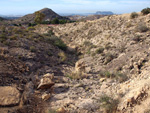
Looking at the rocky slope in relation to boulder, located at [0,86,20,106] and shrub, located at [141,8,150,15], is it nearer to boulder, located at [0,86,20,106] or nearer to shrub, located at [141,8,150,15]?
shrub, located at [141,8,150,15]

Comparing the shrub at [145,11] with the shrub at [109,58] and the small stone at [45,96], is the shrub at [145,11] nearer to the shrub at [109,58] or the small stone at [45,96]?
the shrub at [109,58]

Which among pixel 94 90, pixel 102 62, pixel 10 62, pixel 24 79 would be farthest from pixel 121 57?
pixel 10 62

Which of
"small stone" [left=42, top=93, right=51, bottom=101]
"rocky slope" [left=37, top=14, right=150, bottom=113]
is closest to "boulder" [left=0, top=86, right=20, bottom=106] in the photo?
"small stone" [left=42, top=93, right=51, bottom=101]

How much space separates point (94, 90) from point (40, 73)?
340 centimetres

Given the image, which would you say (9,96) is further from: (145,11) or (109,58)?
(145,11)

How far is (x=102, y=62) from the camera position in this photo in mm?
9953

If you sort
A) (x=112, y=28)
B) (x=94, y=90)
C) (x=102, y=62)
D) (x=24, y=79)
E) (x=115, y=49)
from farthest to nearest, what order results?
(x=112, y=28)
(x=115, y=49)
(x=102, y=62)
(x=24, y=79)
(x=94, y=90)

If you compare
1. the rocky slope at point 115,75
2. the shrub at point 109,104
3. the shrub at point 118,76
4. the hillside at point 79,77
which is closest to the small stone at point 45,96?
the hillside at point 79,77

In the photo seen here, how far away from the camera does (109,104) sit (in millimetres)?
4270

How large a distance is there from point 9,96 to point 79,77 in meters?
3.66

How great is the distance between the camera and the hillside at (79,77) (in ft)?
Result: 14.7

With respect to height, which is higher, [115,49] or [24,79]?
[115,49]

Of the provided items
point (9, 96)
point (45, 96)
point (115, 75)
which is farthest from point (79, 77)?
point (9, 96)

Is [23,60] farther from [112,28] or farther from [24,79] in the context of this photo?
[112,28]
